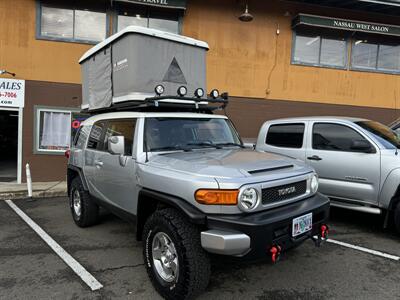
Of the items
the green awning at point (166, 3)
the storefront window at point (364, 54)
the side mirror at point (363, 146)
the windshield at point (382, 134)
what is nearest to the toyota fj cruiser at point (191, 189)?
the side mirror at point (363, 146)

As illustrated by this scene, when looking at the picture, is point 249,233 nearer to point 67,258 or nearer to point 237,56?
point 67,258

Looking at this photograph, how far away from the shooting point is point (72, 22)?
9930 millimetres

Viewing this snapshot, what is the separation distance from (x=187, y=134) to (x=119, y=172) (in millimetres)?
974

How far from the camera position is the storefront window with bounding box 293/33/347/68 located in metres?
11.5

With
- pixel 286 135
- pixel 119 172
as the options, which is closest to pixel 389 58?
pixel 286 135

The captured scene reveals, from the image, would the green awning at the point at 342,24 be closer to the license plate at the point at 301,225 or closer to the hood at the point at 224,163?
the hood at the point at 224,163

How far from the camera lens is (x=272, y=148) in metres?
6.76

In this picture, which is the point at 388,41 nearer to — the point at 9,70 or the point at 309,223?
the point at 309,223

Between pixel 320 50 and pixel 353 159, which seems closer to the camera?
pixel 353 159

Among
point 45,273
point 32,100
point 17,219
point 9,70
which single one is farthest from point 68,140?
point 45,273

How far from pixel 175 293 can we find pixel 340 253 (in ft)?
8.18

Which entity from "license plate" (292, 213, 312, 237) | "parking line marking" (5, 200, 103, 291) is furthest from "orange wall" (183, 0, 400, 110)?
"license plate" (292, 213, 312, 237)

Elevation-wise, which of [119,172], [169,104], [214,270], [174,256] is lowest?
[214,270]

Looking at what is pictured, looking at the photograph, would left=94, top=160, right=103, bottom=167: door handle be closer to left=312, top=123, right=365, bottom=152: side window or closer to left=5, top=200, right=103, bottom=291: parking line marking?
left=5, top=200, right=103, bottom=291: parking line marking
